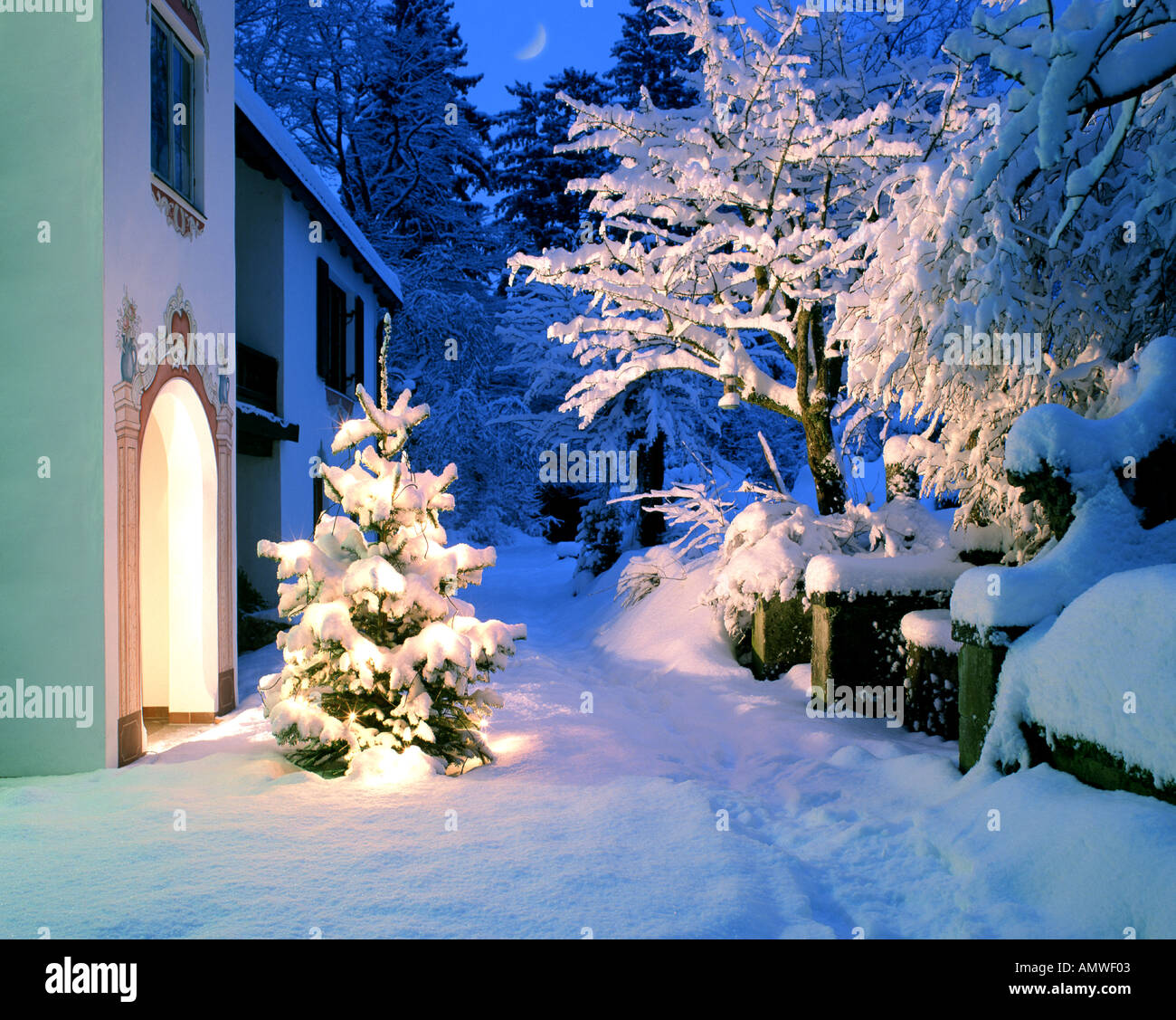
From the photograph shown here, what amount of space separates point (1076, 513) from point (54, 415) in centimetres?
627

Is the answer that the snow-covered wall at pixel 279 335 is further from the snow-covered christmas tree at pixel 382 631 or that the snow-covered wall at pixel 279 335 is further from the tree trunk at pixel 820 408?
the tree trunk at pixel 820 408

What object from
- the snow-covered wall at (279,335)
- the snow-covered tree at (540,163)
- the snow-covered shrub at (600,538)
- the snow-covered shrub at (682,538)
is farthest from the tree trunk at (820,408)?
the snow-covered tree at (540,163)

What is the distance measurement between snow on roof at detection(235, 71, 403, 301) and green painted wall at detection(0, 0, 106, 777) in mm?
3855

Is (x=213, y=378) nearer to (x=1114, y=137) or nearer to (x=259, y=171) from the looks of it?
(x=259, y=171)

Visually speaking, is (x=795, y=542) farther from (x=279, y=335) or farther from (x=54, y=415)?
(x=279, y=335)

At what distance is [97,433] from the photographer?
558 centimetres

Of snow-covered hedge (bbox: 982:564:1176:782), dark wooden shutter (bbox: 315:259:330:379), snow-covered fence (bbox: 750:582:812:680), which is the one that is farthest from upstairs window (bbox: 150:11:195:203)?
snow-covered hedge (bbox: 982:564:1176:782)

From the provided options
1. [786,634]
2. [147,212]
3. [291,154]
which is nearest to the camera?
[147,212]

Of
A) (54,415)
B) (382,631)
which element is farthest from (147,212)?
(382,631)

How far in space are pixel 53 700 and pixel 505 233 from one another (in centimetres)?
2241

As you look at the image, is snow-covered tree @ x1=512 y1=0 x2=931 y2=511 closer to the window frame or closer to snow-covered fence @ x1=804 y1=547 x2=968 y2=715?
snow-covered fence @ x1=804 y1=547 x2=968 y2=715

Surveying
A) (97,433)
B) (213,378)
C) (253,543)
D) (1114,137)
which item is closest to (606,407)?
(253,543)

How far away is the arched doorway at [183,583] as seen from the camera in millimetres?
7457

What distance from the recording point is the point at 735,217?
31.4ft
